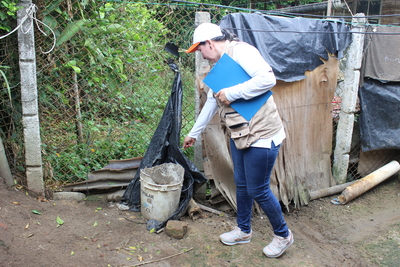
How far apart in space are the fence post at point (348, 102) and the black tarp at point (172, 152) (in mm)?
2148

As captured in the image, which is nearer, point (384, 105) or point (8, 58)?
point (8, 58)

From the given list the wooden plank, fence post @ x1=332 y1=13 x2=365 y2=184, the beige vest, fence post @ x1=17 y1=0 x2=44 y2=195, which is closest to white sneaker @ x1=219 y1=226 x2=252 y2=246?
the beige vest

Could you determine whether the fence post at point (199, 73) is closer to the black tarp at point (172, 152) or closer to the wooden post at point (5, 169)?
the black tarp at point (172, 152)

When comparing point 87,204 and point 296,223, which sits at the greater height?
point 87,204

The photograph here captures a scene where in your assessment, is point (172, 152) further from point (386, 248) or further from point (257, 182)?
point (386, 248)

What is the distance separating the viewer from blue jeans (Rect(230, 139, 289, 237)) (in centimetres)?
278

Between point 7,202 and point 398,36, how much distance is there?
15.9ft

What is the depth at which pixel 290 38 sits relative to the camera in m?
3.93

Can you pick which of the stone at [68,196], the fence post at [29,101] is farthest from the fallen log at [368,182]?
the fence post at [29,101]

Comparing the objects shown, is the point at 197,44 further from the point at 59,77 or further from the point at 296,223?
the point at 296,223

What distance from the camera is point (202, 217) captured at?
3.69m

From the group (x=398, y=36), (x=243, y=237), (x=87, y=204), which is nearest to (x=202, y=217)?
(x=243, y=237)

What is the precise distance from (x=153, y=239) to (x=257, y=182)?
43.7 inches

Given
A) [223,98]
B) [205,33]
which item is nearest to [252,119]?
[223,98]
